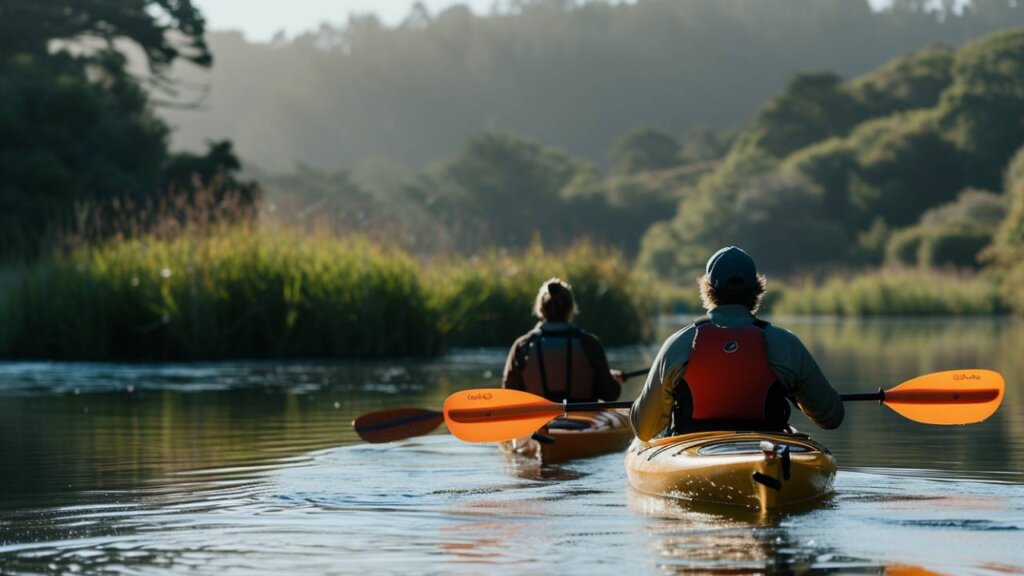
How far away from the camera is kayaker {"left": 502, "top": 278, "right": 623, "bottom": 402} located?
426 inches

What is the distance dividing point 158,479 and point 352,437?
2.81 meters

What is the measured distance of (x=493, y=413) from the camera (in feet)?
31.1

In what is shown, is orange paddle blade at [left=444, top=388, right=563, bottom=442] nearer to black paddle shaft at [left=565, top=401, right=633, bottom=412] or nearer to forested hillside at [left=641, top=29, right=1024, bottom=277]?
black paddle shaft at [left=565, top=401, right=633, bottom=412]

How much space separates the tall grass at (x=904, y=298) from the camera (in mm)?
48375

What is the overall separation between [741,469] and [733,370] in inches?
25.6

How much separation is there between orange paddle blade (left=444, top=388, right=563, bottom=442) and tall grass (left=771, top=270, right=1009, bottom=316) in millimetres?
40610

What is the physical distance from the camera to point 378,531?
7.31 metres

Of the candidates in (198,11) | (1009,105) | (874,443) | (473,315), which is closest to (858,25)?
(1009,105)

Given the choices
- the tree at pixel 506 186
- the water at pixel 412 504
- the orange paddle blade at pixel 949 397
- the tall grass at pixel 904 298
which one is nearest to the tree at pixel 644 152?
the tree at pixel 506 186

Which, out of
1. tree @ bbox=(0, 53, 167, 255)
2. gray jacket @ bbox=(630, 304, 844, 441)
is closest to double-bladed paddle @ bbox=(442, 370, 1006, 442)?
gray jacket @ bbox=(630, 304, 844, 441)

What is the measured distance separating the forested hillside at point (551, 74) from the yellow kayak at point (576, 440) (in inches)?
6302

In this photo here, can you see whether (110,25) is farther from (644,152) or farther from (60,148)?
(644,152)

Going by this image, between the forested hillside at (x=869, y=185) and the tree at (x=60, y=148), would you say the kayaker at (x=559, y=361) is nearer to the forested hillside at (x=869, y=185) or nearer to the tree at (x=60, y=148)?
the tree at (x=60, y=148)

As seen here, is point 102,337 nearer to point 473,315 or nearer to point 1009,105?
point 473,315
